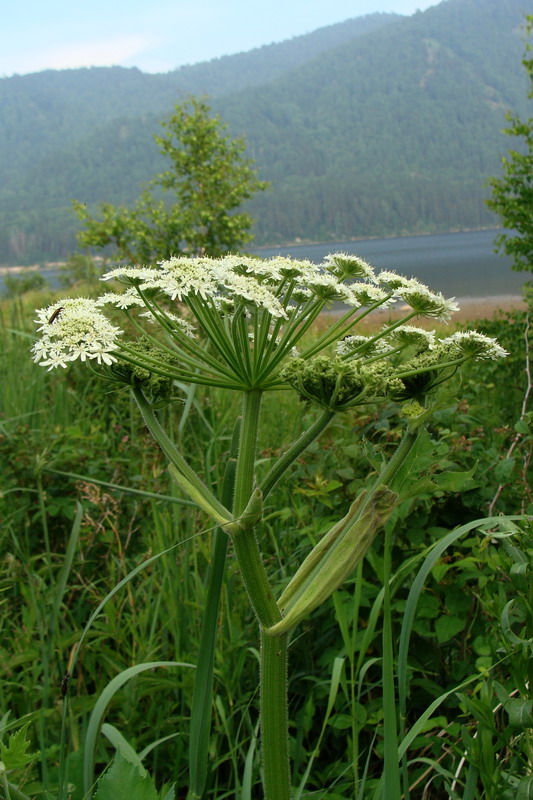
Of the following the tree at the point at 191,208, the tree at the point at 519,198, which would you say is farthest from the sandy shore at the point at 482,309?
the tree at the point at 191,208

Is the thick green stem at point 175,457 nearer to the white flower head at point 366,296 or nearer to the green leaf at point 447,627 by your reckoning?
the white flower head at point 366,296

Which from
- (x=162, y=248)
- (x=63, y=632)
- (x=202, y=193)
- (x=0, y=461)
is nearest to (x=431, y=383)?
(x=63, y=632)

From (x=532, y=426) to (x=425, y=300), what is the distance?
1.36m

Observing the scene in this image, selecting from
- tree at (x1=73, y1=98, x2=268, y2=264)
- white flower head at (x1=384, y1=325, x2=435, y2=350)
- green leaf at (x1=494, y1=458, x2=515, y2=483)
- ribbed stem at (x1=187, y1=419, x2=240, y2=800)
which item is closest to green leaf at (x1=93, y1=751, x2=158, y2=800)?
ribbed stem at (x1=187, y1=419, x2=240, y2=800)

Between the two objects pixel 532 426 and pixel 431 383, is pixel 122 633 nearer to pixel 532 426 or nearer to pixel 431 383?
pixel 431 383

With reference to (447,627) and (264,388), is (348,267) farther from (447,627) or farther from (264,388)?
(447,627)

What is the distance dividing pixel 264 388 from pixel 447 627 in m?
1.43

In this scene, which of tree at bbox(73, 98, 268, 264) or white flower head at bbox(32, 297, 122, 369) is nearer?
white flower head at bbox(32, 297, 122, 369)

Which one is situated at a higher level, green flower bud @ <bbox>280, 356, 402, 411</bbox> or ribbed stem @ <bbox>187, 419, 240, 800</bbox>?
green flower bud @ <bbox>280, 356, 402, 411</bbox>

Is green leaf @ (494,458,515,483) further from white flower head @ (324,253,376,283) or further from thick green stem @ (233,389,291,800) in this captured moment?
thick green stem @ (233,389,291,800)

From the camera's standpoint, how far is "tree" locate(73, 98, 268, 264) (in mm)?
17906

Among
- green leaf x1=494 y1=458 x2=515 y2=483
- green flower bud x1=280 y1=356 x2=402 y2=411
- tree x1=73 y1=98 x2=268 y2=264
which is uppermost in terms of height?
tree x1=73 y1=98 x2=268 y2=264

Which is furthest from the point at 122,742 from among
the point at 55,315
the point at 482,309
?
the point at 482,309

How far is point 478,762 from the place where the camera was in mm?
1314
